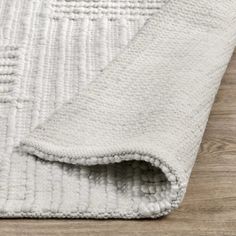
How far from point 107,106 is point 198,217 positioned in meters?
0.17

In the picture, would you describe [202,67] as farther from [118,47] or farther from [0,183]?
[0,183]

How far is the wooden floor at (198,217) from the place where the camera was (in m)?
0.59

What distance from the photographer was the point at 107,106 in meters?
0.64

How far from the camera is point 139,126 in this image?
61 cm

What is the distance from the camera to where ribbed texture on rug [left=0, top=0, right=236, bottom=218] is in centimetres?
59

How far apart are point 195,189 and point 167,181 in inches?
2.1

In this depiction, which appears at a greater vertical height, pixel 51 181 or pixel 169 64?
pixel 169 64

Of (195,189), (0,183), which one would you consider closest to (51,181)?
(0,183)

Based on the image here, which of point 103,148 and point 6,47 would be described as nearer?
point 103,148

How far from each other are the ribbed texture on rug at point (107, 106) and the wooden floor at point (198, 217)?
0.01m

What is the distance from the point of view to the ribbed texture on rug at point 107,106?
59 cm

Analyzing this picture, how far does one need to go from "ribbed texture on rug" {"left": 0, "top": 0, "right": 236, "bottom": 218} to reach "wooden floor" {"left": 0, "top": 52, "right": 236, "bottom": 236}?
0.01 metres

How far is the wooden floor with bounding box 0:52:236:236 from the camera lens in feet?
1.93

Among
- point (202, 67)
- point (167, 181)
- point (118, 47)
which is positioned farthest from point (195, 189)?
point (118, 47)
